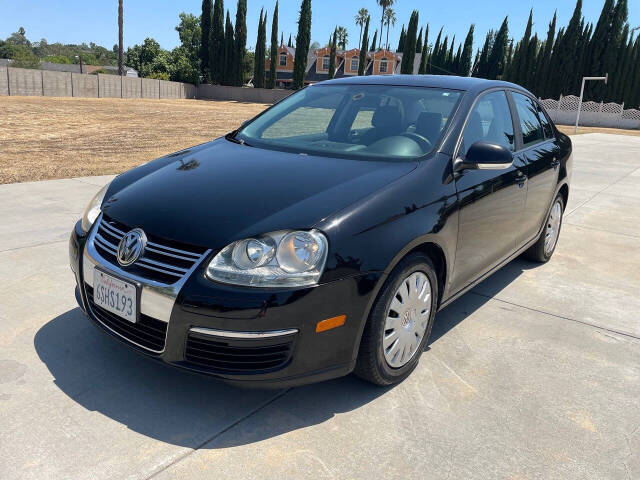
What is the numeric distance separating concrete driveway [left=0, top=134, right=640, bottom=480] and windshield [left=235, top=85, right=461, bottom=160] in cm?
125

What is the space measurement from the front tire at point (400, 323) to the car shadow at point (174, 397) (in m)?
0.16

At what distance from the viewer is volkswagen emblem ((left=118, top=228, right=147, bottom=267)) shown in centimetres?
247

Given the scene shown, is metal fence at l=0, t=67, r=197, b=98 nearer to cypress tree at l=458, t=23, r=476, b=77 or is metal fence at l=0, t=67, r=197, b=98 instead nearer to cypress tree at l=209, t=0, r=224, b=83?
cypress tree at l=209, t=0, r=224, b=83

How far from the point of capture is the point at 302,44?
177ft

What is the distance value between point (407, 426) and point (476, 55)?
7622 cm

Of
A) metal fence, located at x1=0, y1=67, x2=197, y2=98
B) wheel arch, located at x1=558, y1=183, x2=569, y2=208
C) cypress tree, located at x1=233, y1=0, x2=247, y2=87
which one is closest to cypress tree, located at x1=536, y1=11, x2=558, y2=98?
cypress tree, located at x1=233, y1=0, x2=247, y2=87

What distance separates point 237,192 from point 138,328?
2.57 feet

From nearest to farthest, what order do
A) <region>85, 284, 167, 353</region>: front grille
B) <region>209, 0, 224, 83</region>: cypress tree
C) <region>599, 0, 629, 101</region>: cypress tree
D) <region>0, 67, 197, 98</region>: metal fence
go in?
<region>85, 284, 167, 353</region>: front grille < <region>0, 67, 197, 98</region>: metal fence < <region>599, 0, 629, 101</region>: cypress tree < <region>209, 0, 224, 83</region>: cypress tree

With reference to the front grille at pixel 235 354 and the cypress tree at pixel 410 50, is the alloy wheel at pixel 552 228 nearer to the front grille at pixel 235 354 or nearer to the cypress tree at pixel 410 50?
the front grille at pixel 235 354

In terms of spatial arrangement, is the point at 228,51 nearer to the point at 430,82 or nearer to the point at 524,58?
the point at 524,58

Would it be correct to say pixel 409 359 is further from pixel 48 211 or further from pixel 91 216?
pixel 48 211

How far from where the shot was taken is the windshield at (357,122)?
329 centimetres

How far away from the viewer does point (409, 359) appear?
2926mm

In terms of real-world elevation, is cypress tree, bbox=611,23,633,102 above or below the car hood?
above
